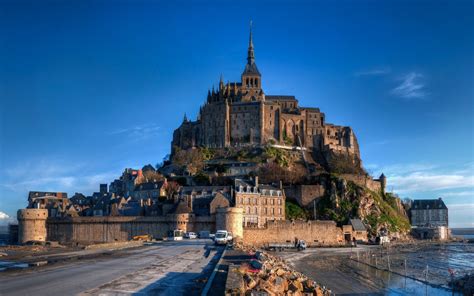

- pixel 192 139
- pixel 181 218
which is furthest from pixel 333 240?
pixel 192 139

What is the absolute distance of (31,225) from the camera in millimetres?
60562

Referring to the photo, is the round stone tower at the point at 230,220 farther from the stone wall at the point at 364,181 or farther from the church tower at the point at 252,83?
the church tower at the point at 252,83

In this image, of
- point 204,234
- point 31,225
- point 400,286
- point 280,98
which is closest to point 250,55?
point 280,98

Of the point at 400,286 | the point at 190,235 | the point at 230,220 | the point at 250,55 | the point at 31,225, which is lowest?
the point at 400,286

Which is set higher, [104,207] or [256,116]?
[256,116]

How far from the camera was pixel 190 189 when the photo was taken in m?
68.4

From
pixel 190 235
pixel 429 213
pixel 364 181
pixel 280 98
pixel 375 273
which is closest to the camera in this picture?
pixel 375 273

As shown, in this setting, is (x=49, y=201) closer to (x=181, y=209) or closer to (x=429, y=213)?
(x=181, y=209)

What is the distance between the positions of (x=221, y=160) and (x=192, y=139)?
14.1 metres

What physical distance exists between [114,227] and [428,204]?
77031mm

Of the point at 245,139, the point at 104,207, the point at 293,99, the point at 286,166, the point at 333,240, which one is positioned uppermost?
the point at 293,99

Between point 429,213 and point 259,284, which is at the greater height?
point 259,284

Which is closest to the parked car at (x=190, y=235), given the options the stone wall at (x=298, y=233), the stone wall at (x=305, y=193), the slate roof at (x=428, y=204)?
the stone wall at (x=298, y=233)

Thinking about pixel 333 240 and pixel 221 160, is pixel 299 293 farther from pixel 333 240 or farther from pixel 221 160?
pixel 221 160
